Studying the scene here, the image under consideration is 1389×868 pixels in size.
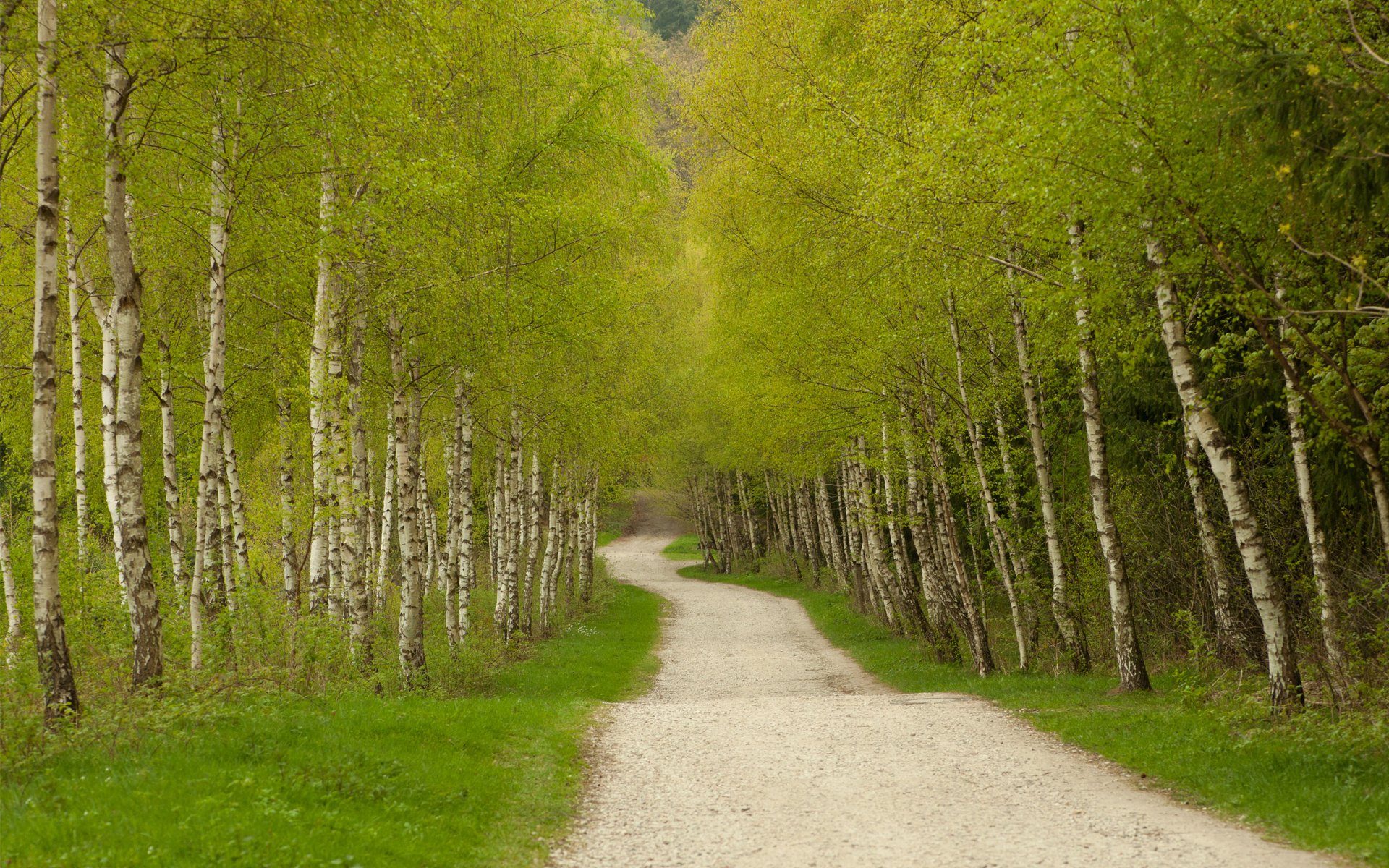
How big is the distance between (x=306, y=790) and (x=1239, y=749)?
801cm

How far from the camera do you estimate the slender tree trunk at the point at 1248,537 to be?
359 inches

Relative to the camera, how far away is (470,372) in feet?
52.3

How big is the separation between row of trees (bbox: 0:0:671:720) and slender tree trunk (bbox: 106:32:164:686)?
26 mm

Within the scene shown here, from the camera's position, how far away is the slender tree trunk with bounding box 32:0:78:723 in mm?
7371

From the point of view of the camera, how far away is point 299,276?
12.7m

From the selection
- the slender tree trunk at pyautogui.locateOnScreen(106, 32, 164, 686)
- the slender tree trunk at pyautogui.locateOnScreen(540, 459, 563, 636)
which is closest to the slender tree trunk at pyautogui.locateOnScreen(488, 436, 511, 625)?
the slender tree trunk at pyautogui.locateOnScreen(540, 459, 563, 636)

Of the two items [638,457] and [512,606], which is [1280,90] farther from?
[638,457]

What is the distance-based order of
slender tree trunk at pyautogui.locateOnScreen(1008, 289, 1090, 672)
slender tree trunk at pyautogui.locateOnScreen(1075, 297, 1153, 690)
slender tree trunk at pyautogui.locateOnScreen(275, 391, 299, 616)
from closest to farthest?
slender tree trunk at pyautogui.locateOnScreen(1075, 297, 1153, 690)
slender tree trunk at pyautogui.locateOnScreen(1008, 289, 1090, 672)
slender tree trunk at pyautogui.locateOnScreen(275, 391, 299, 616)

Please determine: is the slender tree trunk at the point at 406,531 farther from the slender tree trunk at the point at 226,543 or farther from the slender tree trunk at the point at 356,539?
the slender tree trunk at the point at 226,543

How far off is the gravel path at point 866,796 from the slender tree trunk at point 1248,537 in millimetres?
2018

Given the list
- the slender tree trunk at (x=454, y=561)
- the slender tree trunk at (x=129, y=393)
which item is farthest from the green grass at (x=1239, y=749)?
the slender tree trunk at (x=129, y=393)

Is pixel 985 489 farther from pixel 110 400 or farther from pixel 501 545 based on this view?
pixel 110 400

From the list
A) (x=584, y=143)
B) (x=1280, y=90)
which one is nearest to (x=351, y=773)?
(x=1280, y=90)

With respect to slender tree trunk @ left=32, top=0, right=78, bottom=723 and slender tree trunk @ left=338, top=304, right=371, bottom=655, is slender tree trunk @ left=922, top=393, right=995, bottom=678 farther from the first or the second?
slender tree trunk @ left=32, top=0, right=78, bottom=723
